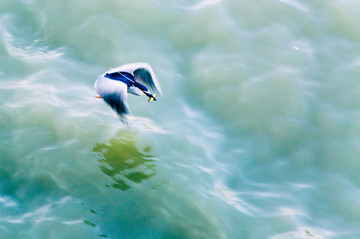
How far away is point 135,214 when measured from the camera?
492 centimetres

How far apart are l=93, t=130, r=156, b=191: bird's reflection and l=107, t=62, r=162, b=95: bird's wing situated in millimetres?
603

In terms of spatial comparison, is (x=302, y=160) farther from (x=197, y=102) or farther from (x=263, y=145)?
(x=197, y=102)

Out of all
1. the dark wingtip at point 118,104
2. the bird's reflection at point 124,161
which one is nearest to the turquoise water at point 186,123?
the bird's reflection at point 124,161

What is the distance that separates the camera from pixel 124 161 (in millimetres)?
5535

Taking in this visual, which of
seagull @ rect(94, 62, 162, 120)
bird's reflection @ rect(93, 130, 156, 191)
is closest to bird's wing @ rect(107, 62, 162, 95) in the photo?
seagull @ rect(94, 62, 162, 120)

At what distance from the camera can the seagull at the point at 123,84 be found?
5.00 meters

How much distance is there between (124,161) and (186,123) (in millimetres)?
1012

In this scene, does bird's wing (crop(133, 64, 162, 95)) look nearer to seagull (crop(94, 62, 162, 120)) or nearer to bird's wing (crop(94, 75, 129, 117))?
seagull (crop(94, 62, 162, 120))

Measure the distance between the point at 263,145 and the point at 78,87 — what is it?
244 cm

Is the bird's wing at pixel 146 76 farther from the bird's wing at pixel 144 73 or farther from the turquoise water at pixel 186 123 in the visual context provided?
the turquoise water at pixel 186 123

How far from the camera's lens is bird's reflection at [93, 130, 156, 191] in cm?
530

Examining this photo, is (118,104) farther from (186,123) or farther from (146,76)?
(186,123)

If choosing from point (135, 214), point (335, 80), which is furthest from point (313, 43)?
point (135, 214)

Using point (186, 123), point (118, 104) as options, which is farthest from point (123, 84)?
point (186, 123)
